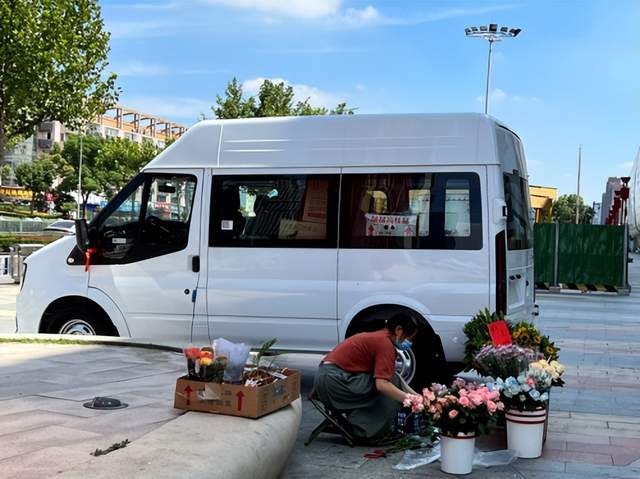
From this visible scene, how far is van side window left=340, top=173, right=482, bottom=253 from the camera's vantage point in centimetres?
757

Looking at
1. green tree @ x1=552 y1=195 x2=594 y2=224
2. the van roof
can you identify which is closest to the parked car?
the van roof

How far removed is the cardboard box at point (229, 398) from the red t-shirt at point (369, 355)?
1019 mm

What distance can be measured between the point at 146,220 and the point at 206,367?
11.6 feet

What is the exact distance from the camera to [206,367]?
5.18 meters

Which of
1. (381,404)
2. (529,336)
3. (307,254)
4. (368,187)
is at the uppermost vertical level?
(368,187)

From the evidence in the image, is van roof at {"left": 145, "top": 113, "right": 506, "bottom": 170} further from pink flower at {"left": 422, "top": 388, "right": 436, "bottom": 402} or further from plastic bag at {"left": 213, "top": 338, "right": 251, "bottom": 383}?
plastic bag at {"left": 213, "top": 338, "right": 251, "bottom": 383}

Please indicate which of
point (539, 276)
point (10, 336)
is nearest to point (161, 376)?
point (10, 336)

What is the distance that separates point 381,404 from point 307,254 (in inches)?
85.0

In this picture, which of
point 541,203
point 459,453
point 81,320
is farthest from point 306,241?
point 541,203

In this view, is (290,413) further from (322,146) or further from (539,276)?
(539,276)

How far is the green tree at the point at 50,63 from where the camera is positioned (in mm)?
23812

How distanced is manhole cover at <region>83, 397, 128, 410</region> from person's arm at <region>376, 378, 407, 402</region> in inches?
75.0

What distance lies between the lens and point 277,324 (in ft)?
26.0

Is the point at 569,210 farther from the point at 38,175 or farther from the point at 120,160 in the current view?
the point at 38,175
